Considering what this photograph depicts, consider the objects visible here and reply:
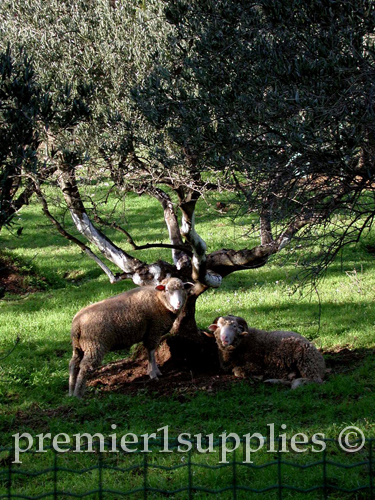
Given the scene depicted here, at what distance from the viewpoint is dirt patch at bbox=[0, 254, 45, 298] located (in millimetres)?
14984

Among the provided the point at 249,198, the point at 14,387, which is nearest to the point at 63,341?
the point at 14,387

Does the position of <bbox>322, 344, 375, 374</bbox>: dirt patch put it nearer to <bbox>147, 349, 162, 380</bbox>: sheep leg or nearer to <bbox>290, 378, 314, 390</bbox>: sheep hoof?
<bbox>290, 378, 314, 390</bbox>: sheep hoof

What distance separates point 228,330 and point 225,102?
11.6ft

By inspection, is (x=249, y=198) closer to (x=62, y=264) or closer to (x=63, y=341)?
(x=63, y=341)

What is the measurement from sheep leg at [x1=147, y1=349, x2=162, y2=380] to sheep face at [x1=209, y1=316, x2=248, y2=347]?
1003 mm

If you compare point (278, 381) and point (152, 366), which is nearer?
point (278, 381)

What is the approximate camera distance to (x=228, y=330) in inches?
363

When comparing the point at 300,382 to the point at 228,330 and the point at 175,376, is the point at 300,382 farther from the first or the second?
the point at 175,376

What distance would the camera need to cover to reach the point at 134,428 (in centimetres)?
705

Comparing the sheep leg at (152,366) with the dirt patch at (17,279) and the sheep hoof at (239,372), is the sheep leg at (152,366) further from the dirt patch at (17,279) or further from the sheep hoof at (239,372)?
the dirt patch at (17,279)

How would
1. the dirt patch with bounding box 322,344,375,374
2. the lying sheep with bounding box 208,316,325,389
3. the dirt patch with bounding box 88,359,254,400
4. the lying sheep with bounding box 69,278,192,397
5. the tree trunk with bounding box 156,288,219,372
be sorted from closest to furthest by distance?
the dirt patch with bounding box 88,359,254,400
the lying sheep with bounding box 208,316,325,389
the lying sheep with bounding box 69,278,192,397
the dirt patch with bounding box 322,344,375,374
the tree trunk with bounding box 156,288,219,372

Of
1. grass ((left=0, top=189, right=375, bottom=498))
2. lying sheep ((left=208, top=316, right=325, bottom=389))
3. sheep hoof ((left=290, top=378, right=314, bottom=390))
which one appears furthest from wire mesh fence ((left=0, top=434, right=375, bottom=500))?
lying sheep ((left=208, top=316, right=325, bottom=389))

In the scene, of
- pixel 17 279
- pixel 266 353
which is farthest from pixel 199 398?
pixel 17 279

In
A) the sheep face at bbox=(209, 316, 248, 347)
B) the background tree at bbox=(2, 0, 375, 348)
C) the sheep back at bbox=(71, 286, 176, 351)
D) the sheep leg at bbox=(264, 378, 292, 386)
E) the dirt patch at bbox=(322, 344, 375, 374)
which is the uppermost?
the background tree at bbox=(2, 0, 375, 348)
